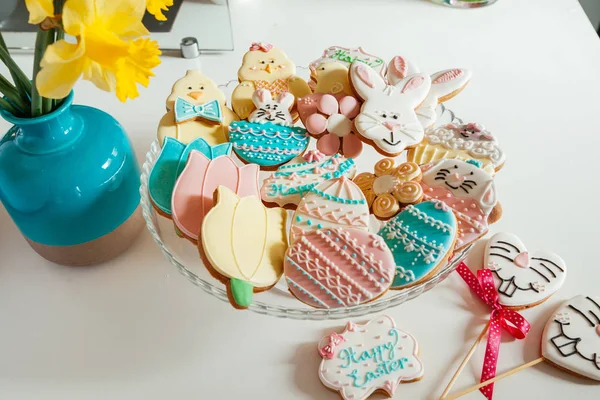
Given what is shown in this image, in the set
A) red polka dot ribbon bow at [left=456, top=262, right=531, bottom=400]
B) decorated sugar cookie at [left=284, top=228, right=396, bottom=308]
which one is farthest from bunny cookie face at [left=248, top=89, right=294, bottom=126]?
red polka dot ribbon bow at [left=456, top=262, right=531, bottom=400]

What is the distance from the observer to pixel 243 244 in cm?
66

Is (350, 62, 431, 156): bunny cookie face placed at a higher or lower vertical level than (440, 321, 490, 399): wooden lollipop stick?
higher

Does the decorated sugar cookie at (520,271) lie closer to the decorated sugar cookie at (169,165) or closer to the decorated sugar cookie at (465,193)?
the decorated sugar cookie at (465,193)

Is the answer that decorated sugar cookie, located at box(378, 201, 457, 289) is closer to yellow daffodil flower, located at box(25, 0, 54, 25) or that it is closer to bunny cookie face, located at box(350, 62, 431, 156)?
bunny cookie face, located at box(350, 62, 431, 156)

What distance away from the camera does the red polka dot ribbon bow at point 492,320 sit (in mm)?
692

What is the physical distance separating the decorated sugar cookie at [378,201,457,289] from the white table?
12cm

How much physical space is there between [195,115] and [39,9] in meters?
0.36

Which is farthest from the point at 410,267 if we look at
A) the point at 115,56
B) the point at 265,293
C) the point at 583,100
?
the point at 583,100

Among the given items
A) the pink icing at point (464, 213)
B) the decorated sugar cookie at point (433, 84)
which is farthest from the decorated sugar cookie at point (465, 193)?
the decorated sugar cookie at point (433, 84)

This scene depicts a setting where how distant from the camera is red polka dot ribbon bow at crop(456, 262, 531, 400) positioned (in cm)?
69

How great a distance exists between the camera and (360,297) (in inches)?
25.4

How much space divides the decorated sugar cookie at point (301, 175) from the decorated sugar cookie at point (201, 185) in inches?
1.2

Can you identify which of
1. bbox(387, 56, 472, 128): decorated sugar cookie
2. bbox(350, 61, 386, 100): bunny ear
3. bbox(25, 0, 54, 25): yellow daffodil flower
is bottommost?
bbox(350, 61, 386, 100): bunny ear

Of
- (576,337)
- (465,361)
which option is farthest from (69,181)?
(576,337)
